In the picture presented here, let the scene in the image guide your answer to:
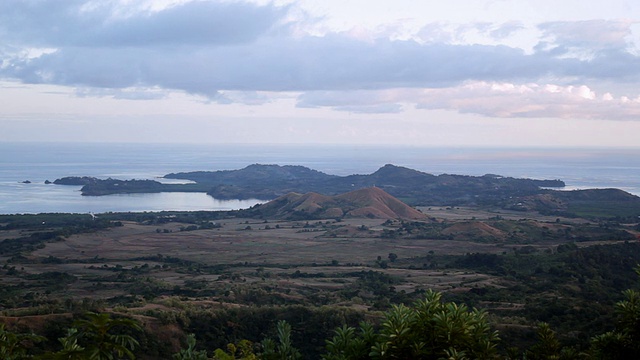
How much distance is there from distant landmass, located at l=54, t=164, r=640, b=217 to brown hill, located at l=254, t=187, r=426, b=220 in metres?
2.41

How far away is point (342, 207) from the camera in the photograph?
84.3 meters

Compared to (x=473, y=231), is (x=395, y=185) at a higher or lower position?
higher

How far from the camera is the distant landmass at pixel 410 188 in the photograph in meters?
94.8

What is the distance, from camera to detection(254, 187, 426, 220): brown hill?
80575 mm

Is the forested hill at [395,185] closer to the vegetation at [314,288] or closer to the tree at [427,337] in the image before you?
the vegetation at [314,288]

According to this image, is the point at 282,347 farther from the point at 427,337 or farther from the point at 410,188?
the point at 410,188

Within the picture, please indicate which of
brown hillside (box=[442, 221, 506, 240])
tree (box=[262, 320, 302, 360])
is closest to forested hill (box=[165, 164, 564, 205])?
brown hillside (box=[442, 221, 506, 240])

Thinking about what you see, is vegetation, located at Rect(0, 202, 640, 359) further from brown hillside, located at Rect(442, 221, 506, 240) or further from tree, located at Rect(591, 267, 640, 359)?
brown hillside, located at Rect(442, 221, 506, 240)

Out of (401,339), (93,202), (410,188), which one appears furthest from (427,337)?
(410,188)

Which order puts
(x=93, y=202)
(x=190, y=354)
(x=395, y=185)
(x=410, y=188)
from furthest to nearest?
(x=395, y=185), (x=410, y=188), (x=93, y=202), (x=190, y=354)

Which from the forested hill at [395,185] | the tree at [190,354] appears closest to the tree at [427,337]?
the tree at [190,354]

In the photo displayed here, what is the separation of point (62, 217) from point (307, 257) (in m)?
42.1

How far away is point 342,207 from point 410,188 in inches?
1661

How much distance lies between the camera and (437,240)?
60.0 metres
